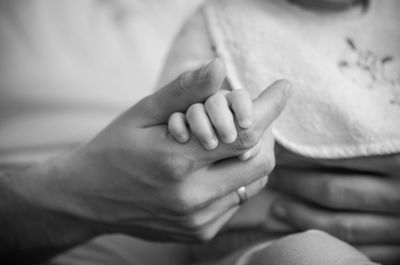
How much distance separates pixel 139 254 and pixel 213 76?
530 millimetres

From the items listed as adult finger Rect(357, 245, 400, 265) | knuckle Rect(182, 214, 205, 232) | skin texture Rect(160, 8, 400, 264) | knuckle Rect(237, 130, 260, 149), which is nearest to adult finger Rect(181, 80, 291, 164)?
knuckle Rect(237, 130, 260, 149)

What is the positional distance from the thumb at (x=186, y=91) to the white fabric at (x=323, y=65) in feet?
0.72

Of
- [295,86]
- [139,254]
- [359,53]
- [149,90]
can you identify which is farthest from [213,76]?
[149,90]

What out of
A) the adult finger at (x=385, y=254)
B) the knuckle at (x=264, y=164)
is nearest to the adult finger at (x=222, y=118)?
the knuckle at (x=264, y=164)

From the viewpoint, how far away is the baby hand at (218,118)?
0.48 metres

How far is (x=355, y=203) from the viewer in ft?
2.32

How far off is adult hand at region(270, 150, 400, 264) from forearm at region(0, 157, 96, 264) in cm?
36

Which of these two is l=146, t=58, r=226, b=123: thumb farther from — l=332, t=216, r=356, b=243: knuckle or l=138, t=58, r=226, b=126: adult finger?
l=332, t=216, r=356, b=243: knuckle

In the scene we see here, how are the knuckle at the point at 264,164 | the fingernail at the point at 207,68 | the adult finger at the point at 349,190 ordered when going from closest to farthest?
1. the fingernail at the point at 207,68
2. the knuckle at the point at 264,164
3. the adult finger at the point at 349,190

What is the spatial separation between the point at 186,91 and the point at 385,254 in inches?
17.4

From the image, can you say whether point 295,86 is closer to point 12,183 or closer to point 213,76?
point 213,76

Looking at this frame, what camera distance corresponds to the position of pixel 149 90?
115cm

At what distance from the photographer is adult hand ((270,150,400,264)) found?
69cm

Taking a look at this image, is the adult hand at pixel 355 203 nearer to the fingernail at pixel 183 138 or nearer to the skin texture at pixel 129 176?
the skin texture at pixel 129 176
